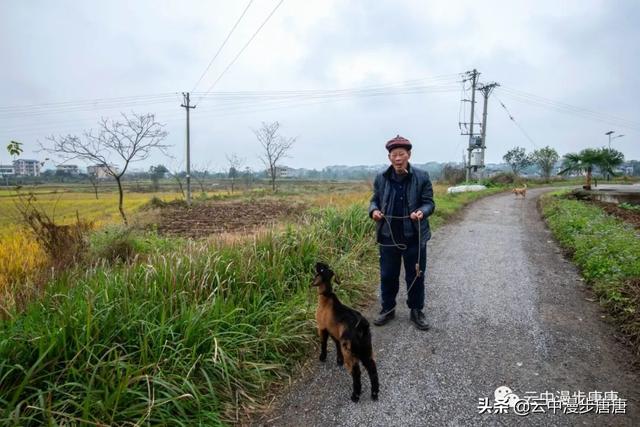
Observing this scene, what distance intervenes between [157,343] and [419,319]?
238 cm

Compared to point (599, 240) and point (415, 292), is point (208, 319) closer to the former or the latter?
point (415, 292)

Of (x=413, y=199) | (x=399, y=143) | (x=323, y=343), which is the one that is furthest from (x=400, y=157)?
(x=323, y=343)

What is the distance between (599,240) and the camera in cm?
575

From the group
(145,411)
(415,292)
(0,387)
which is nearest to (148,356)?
(145,411)

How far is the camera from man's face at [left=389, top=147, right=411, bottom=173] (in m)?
3.14

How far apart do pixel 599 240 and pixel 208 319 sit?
249 inches

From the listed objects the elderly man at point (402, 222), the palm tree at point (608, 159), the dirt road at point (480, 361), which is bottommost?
the dirt road at point (480, 361)

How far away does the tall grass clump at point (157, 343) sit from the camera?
2012mm

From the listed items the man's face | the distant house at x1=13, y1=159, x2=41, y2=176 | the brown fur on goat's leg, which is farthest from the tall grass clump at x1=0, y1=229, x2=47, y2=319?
the man's face

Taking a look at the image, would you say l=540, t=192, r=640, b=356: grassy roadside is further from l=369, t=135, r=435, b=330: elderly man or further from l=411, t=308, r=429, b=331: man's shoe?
l=369, t=135, r=435, b=330: elderly man

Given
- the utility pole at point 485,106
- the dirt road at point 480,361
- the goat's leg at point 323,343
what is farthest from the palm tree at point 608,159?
the goat's leg at point 323,343

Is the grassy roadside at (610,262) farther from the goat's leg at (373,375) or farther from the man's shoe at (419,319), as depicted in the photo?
the goat's leg at (373,375)

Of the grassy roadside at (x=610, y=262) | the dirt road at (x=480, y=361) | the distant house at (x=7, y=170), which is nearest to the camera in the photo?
the dirt road at (x=480, y=361)

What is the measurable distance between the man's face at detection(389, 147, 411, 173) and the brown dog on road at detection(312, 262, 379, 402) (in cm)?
126
